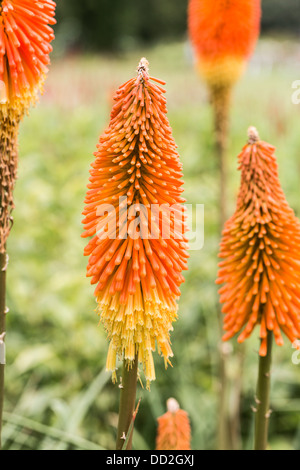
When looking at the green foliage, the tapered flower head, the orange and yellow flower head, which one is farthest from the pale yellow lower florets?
the green foliage

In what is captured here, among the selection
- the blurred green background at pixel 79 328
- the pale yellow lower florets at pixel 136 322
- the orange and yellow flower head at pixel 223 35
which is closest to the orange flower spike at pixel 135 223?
the pale yellow lower florets at pixel 136 322

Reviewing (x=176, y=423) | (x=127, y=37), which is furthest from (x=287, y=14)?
(x=176, y=423)

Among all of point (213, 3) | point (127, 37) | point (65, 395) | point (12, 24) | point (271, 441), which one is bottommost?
point (271, 441)

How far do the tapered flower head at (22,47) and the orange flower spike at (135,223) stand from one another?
412 mm

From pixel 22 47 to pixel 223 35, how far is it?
220cm

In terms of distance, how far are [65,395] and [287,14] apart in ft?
120

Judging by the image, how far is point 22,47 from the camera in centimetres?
196

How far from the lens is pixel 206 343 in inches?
218

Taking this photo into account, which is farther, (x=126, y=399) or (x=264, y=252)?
(x=264, y=252)

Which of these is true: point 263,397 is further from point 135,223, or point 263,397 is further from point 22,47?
point 22,47

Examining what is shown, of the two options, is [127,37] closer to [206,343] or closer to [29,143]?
[29,143]

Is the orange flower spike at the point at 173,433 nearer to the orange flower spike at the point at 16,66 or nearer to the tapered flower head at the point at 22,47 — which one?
the orange flower spike at the point at 16,66

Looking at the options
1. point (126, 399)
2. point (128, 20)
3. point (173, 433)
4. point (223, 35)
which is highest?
point (128, 20)

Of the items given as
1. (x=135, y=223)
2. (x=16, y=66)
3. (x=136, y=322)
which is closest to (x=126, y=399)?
(x=136, y=322)
